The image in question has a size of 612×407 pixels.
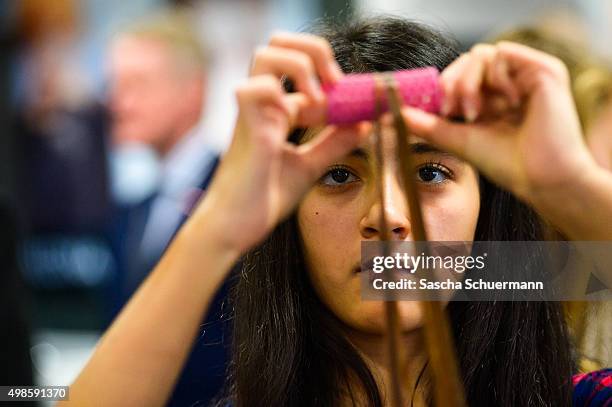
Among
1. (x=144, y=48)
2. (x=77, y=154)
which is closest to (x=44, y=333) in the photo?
(x=77, y=154)

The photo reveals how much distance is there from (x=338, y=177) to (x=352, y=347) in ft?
0.54

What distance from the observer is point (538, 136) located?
0.72 m

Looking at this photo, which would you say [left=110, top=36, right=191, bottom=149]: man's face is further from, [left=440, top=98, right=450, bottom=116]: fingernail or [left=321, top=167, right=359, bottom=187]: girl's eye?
[left=440, top=98, right=450, bottom=116]: fingernail

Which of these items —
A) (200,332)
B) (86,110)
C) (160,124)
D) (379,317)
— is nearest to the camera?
(379,317)

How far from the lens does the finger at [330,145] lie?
739mm

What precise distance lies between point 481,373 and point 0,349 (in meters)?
0.56

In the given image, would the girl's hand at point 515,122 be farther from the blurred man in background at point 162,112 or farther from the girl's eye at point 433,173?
the blurred man in background at point 162,112

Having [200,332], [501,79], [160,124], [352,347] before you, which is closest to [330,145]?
[501,79]

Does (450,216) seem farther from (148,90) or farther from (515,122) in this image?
(148,90)

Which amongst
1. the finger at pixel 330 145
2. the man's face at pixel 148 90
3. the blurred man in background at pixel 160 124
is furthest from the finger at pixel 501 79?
the man's face at pixel 148 90

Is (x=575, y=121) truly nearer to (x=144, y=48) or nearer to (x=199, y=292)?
(x=199, y=292)

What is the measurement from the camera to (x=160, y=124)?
240 centimetres

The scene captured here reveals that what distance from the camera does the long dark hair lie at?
0.90 metres

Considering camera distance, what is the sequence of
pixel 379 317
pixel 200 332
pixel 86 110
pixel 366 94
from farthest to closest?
Result: pixel 86 110
pixel 200 332
pixel 379 317
pixel 366 94
